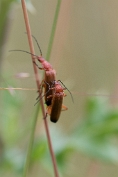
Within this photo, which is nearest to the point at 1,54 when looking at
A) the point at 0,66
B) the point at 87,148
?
the point at 0,66

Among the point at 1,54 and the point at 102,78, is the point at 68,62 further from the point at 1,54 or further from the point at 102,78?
the point at 1,54

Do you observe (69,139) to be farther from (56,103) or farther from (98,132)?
(56,103)

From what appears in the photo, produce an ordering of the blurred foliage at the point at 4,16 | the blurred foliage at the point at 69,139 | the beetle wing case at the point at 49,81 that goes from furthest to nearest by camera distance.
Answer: the blurred foliage at the point at 69,139, the blurred foliage at the point at 4,16, the beetle wing case at the point at 49,81

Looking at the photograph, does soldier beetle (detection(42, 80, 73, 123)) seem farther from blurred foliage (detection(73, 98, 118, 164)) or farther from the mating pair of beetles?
blurred foliage (detection(73, 98, 118, 164))

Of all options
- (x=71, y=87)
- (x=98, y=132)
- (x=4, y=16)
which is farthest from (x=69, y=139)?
(x=4, y=16)

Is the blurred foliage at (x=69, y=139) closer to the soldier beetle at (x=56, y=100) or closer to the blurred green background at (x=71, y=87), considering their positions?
the blurred green background at (x=71, y=87)

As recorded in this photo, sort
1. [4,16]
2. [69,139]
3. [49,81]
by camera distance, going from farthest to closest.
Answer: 1. [69,139]
2. [4,16]
3. [49,81]

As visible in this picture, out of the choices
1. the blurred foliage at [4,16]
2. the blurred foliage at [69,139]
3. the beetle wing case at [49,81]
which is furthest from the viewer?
the blurred foliage at [69,139]

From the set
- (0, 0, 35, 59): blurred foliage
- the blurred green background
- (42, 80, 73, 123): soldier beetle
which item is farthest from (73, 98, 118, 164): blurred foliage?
(42, 80, 73, 123): soldier beetle

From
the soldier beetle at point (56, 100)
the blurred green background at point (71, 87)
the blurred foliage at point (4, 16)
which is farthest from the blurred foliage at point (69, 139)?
the soldier beetle at point (56, 100)
